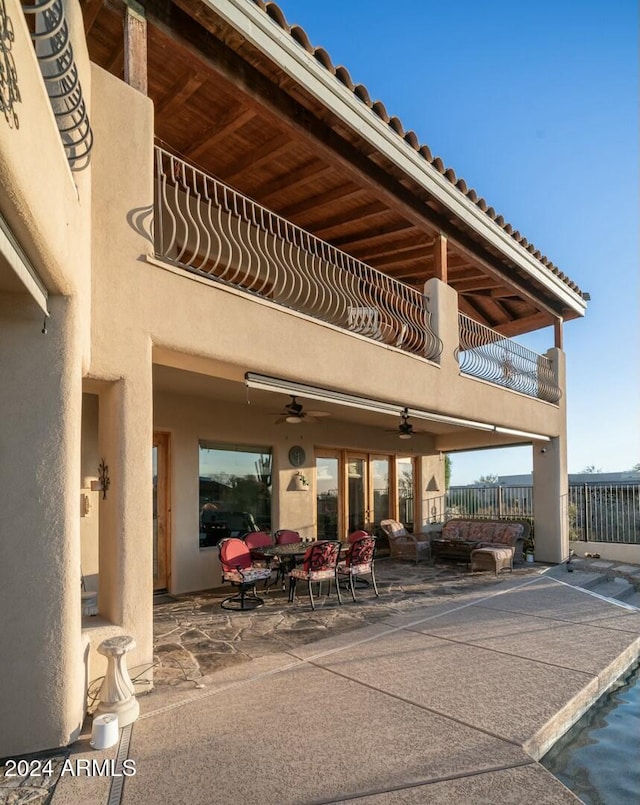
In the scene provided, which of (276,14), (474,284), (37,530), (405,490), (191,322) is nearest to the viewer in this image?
(37,530)

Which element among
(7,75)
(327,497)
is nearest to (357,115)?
(7,75)

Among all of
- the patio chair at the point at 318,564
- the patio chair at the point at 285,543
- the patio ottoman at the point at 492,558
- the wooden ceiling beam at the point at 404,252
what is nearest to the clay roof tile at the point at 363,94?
the wooden ceiling beam at the point at 404,252

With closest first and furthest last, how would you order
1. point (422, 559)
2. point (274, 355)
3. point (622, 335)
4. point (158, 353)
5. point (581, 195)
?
point (158, 353), point (274, 355), point (581, 195), point (422, 559), point (622, 335)

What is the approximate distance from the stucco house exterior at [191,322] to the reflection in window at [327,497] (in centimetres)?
7

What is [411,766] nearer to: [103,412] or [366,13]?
[103,412]

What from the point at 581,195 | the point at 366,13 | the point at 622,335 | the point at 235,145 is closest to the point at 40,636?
the point at 235,145

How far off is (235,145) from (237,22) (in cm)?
247

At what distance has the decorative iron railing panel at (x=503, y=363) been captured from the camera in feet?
32.2

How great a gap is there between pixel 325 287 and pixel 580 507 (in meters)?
10.3

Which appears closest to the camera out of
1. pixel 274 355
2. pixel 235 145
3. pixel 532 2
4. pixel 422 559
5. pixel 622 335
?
pixel 274 355

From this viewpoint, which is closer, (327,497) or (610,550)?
(327,497)

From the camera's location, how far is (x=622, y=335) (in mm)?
13383

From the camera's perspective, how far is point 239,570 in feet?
24.6

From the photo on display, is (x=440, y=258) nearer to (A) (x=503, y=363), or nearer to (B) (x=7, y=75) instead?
(A) (x=503, y=363)
